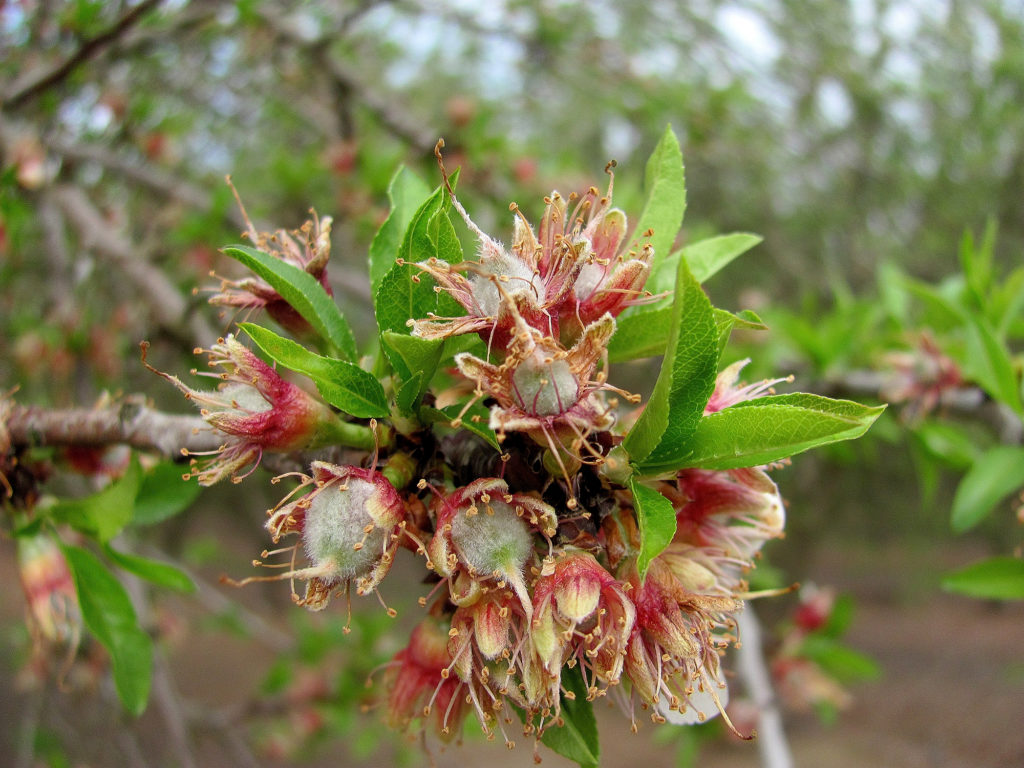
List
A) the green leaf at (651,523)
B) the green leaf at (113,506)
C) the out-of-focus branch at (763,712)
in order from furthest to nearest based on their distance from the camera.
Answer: the out-of-focus branch at (763,712) < the green leaf at (113,506) < the green leaf at (651,523)

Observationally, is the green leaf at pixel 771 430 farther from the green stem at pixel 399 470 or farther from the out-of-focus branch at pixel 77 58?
the out-of-focus branch at pixel 77 58

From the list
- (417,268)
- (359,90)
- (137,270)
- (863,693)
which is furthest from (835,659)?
(863,693)

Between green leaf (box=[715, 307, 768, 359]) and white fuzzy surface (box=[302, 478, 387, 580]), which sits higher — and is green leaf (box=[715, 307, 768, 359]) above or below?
above

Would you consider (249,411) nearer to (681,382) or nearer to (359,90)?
(681,382)

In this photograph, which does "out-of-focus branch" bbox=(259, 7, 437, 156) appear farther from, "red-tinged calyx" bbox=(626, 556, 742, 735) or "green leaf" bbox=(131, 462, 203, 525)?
"red-tinged calyx" bbox=(626, 556, 742, 735)

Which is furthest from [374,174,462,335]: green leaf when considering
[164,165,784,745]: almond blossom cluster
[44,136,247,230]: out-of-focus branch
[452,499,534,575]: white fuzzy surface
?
[44,136,247,230]: out-of-focus branch

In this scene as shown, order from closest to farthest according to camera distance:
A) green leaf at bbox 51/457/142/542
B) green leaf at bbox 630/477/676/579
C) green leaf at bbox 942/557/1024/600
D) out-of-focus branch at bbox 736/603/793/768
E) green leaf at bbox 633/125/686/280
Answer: green leaf at bbox 630/477/676/579 < green leaf at bbox 633/125/686/280 < green leaf at bbox 51/457/142/542 < green leaf at bbox 942/557/1024/600 < out-of-focus branch at bbox 736/603/793/768

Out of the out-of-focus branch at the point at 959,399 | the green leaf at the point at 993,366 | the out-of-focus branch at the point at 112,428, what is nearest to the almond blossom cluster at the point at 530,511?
the out-of-focus branch at the point at 112,428
